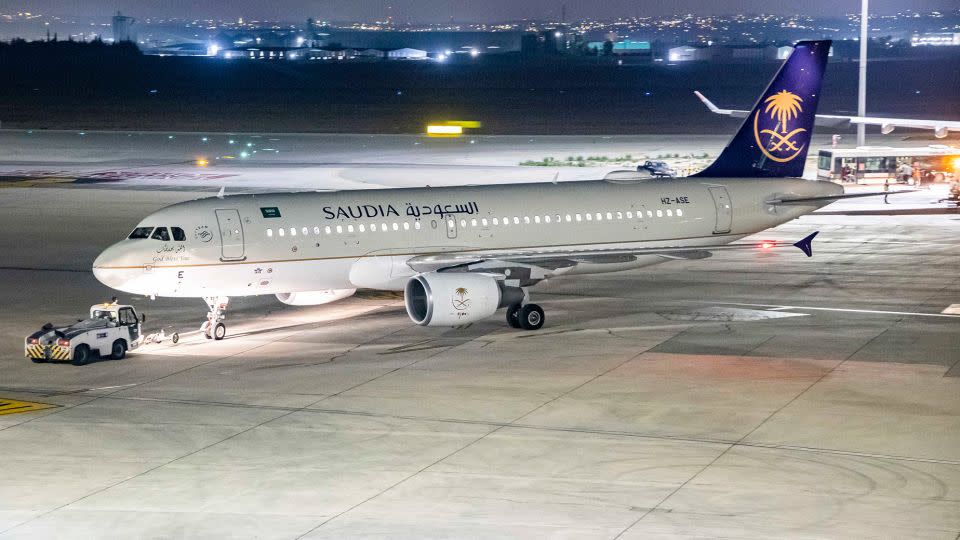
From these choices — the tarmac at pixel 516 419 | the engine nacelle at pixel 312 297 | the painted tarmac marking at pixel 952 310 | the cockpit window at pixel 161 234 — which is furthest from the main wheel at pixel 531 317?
the painted tarmac marking at pixel 952 310

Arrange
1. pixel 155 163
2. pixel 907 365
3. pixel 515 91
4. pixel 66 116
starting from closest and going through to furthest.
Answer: pixel 907 365 < pixel 155 163 < pixel 66 116 < pixel 515 91

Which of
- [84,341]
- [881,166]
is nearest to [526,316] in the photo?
[84,341]

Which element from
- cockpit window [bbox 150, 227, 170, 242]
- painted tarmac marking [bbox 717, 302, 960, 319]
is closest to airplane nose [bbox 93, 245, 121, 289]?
cockpit window [bbox 150, 227, 170, 242]

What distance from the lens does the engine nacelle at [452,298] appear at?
3522cm

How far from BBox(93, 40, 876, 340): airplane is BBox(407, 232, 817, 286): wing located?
0.04 metres

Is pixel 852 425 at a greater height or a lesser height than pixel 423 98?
lesser

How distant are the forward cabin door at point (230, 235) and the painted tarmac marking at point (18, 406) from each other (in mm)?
7962

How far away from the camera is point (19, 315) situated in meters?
40.3

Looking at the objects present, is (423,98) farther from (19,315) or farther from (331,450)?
(331,450)

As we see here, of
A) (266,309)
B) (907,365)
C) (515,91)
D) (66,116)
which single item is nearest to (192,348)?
(266,309)

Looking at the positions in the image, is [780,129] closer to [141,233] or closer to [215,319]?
[215,319]

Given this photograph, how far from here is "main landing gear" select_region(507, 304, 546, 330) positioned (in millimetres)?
37219

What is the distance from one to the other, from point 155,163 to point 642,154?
113 ft

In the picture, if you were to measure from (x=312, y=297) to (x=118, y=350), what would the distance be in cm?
693
